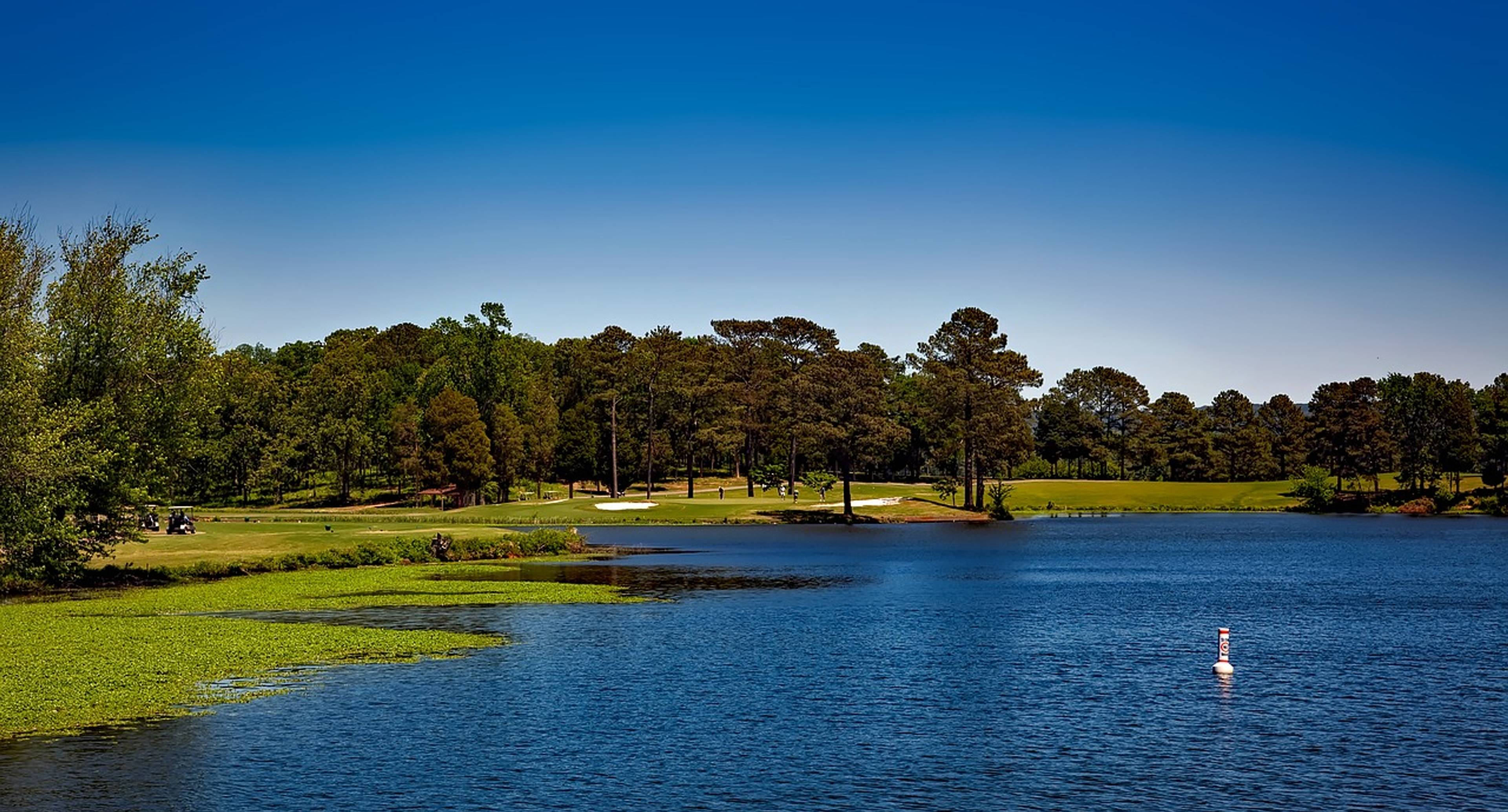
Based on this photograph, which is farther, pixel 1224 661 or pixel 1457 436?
pixel 1457 436

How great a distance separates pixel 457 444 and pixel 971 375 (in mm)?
61693

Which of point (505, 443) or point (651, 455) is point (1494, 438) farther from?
point (505, 443)

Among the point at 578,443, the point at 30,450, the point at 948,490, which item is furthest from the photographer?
the point at 578,443

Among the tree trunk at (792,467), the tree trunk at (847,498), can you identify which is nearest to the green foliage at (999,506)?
the tree trunk at (847,498)

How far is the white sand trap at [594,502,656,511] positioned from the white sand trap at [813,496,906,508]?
64.4 ft

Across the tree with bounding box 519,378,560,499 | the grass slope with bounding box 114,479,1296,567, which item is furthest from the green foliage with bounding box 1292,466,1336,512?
the tree with bounding box 519,378,560,499

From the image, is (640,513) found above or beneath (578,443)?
beneath

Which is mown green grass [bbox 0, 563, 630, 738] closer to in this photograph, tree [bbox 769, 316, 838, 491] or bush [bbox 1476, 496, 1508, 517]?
tree [bbox 769, 316, 838, 491]

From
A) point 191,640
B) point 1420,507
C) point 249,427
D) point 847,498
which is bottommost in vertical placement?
point 191,640

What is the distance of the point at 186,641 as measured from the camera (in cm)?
4009

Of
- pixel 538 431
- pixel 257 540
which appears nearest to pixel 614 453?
pixel 538 431

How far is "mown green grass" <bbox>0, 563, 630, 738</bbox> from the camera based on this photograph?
30.1 m

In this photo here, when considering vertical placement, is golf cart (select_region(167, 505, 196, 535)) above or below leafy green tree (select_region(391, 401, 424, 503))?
below

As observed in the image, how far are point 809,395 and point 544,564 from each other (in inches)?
2364
